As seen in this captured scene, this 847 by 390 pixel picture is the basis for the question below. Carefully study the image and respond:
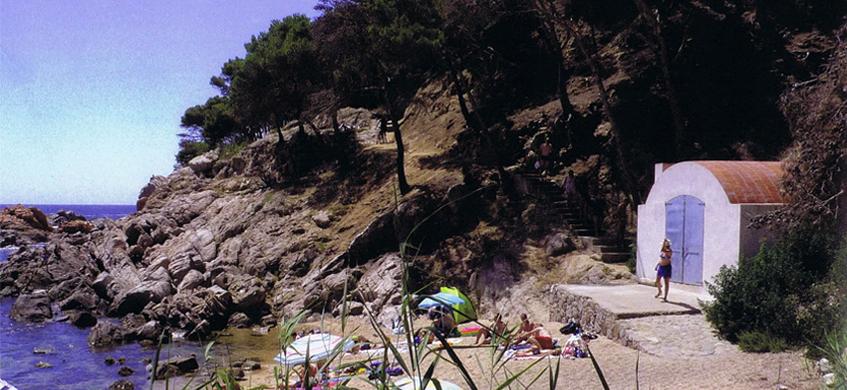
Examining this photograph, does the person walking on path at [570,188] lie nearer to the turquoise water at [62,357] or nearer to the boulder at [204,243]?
the turquoise water at [62,357]

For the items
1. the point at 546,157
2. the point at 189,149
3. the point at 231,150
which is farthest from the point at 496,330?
the point at 189,149

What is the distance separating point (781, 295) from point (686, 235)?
425cm

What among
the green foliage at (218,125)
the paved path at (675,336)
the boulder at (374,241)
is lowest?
the paved path at (675,336)

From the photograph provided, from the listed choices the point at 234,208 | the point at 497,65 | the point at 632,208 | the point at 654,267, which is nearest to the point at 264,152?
the point at 234,208

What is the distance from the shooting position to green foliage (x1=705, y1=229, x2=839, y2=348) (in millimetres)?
10766

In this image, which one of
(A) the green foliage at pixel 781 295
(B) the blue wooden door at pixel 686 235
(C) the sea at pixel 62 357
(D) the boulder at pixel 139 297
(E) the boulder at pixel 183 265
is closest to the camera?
(A) the green foliage at pixel 781 295

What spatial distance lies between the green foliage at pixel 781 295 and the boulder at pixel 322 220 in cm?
1773

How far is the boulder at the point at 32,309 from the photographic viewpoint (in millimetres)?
25250

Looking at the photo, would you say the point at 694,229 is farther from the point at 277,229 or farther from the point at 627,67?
the point at 277,229

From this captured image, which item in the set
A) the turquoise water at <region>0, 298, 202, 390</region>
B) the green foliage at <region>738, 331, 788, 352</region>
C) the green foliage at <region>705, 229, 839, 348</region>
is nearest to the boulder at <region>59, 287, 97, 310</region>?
the turquoise water at <region>0, 298, 202, 390</region>

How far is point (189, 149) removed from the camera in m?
57.8

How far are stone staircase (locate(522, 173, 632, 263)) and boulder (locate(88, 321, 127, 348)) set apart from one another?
13753mm

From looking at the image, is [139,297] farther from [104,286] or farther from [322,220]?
[322,220]

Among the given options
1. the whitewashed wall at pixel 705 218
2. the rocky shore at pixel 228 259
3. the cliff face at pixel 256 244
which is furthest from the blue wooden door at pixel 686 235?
the cliff face at pixel 256 244
